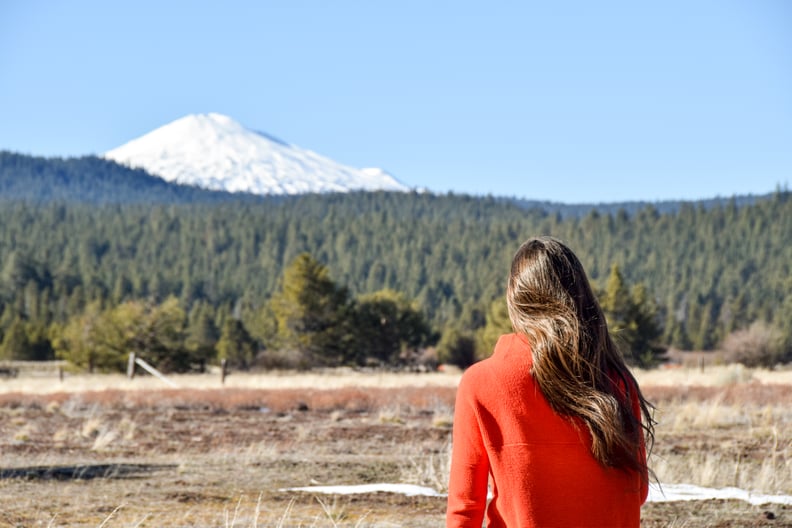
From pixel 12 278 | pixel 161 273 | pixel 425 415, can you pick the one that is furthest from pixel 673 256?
pixel 425 415

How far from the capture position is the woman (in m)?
2.57

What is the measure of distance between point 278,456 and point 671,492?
16.6 ft

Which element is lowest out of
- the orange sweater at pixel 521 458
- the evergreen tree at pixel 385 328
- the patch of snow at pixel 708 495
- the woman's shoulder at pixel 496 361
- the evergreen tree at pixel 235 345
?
the evergreen tree at pixel 235 345

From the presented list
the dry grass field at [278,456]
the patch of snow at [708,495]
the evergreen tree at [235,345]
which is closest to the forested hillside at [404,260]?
the evergreen tree at [235,345]

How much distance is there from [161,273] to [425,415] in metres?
129

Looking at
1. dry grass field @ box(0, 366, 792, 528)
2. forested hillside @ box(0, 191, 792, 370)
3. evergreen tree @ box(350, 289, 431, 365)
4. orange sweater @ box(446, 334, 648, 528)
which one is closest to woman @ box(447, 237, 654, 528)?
orange sweater @ box(446, 334, 648, 528)

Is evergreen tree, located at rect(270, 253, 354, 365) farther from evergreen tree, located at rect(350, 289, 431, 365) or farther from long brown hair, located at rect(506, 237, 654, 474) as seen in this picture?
long brown hair, located at rect(506, 237, 654, 474)

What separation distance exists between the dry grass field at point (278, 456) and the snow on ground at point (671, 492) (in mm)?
188

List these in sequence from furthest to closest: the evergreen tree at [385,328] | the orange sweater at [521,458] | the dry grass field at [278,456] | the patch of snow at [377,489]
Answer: the evergreen tree at [385,328]
the patch of snow at [377,489]
the dry grass field at [278,456]
the orange sweater at [521,458]

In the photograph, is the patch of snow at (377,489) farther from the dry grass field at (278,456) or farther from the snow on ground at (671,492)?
the dry grass field at (278,456)

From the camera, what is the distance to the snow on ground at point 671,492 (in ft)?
24.5

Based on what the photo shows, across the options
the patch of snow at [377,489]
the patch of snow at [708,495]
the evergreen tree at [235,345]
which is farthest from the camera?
the evergreen tree at [235,345]

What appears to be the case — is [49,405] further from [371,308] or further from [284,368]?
[371,308]

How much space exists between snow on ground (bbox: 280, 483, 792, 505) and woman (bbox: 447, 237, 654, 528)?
4.96 meters
